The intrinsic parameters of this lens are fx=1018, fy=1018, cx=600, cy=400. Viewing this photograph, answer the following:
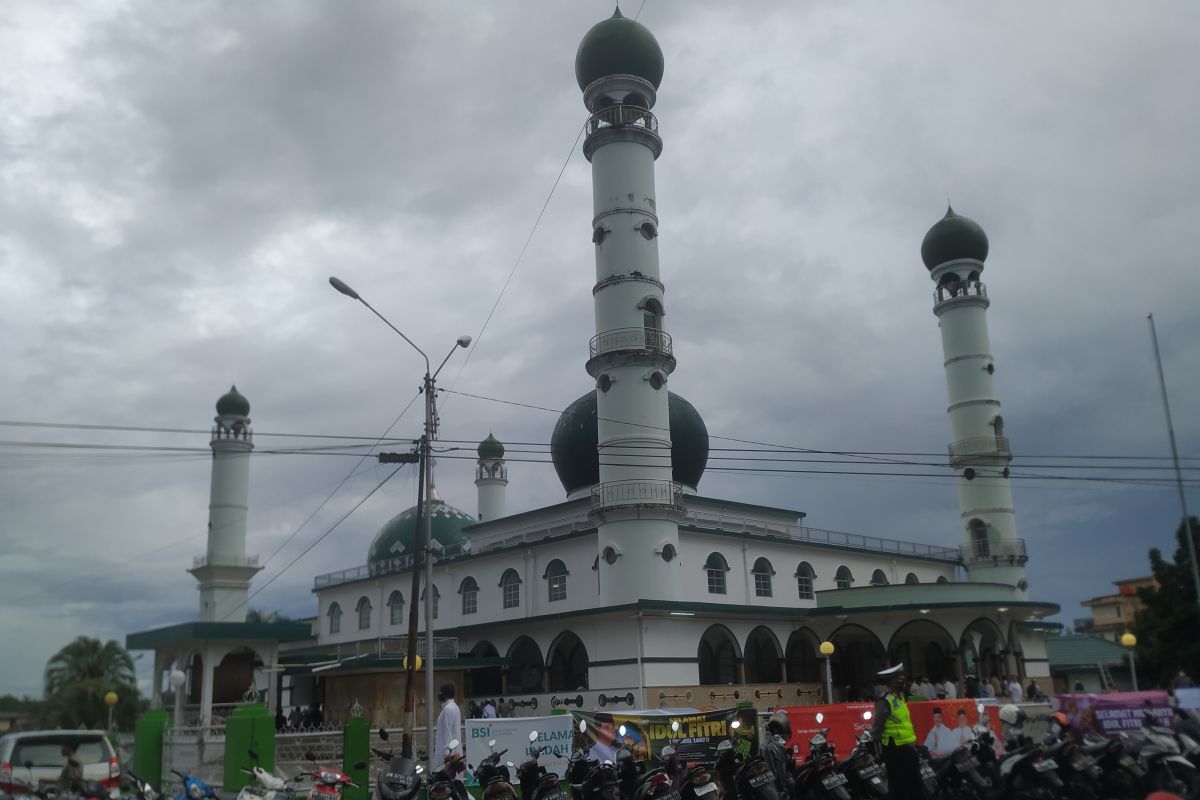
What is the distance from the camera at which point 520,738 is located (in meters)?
14.9

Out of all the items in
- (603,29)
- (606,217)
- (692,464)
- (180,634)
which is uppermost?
(603,29)

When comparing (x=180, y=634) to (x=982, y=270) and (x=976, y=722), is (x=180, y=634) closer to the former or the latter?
(x=976, y=722)

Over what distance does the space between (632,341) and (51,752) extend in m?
19.8

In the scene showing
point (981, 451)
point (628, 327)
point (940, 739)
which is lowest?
point (940, 739)

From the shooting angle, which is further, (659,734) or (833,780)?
(659,734)

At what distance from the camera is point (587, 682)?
107ft

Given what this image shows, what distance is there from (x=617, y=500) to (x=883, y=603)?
33.8ft

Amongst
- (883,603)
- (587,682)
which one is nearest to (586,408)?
(587,682)

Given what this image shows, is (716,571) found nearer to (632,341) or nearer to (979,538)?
(632,341)

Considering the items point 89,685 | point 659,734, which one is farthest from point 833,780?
point 89,685

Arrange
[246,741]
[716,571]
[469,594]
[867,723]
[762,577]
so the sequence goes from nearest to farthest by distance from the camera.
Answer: [867,723] < [246,741] < [716,571] < [762,577] < [469,594]

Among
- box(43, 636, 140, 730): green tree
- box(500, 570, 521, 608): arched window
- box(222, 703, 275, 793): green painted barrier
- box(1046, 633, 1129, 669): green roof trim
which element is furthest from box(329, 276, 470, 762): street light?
box(1046, 633, 1129, 669): green roof trim

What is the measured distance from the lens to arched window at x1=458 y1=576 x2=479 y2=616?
3997 centimetres

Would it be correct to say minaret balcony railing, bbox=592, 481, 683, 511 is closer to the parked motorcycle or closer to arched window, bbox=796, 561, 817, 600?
arched window, bbox=796, 561, 817, 600
